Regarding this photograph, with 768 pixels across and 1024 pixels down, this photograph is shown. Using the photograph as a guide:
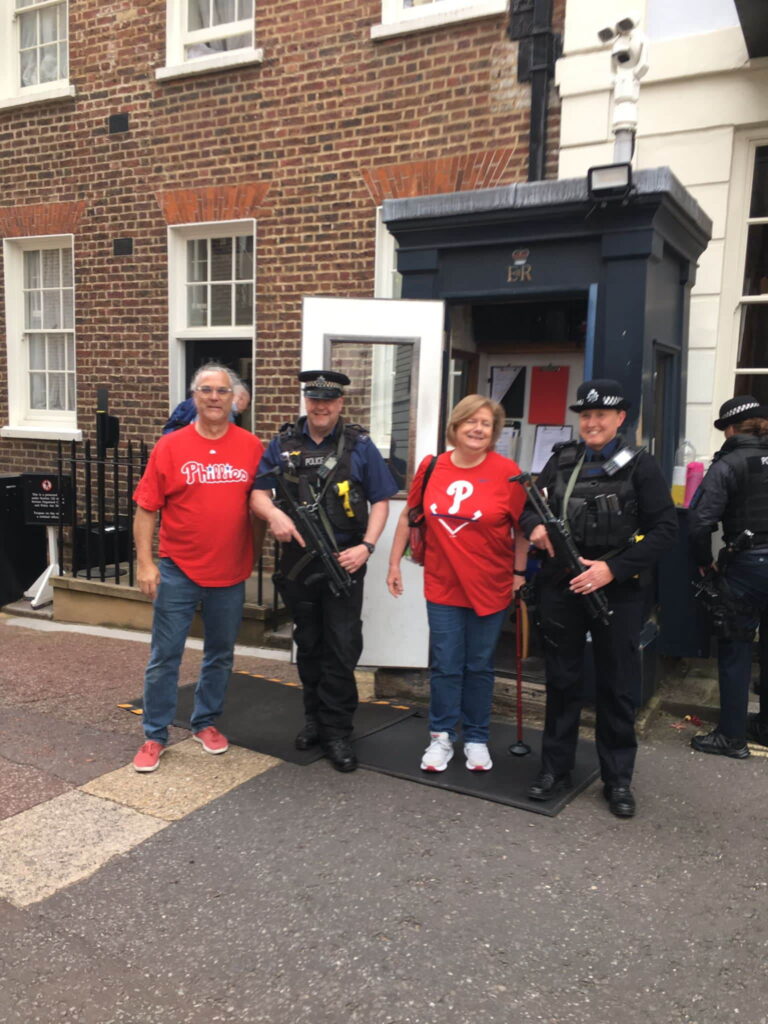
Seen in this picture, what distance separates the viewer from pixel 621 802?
376 centimetres

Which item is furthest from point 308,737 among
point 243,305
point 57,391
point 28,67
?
point 28,67

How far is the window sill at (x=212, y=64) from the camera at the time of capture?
768 centimetres

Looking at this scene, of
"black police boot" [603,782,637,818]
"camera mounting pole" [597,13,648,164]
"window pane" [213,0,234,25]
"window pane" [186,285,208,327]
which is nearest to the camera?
"black police boot" [603,782,637,818]

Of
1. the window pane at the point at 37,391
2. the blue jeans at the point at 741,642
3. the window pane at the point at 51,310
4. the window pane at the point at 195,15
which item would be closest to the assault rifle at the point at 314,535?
the blue jeans at the point at 741,642

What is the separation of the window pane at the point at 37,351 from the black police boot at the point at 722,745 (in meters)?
7.99

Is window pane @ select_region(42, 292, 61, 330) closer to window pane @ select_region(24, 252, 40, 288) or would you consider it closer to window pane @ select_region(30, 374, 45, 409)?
window pane @ select_region(24, 252, 40, 288)

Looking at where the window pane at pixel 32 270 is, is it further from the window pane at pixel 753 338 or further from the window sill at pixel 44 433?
the window pane at pixel 753 338

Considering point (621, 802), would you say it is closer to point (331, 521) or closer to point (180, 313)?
point (331, 521)

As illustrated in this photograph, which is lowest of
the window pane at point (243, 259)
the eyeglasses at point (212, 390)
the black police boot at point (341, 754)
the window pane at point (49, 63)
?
the black police boot at point (341, 754)

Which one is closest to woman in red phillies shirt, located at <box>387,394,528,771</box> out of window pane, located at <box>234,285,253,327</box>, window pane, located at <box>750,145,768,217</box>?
window pane, located at <box>750,145,768,217</box>

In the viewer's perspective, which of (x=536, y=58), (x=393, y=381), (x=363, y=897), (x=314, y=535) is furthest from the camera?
(x=536, y=58)

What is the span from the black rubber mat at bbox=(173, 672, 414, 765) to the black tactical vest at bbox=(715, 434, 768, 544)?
6.99ft

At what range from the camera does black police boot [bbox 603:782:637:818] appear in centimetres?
374

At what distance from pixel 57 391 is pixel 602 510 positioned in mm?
7562
